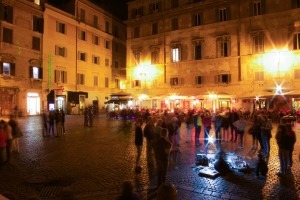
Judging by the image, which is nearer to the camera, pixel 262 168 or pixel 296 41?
pixel 262 168

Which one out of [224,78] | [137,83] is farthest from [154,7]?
[224,78]

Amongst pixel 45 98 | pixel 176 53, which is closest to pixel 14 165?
pixel 45 98

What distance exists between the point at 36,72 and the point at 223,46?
2373cm

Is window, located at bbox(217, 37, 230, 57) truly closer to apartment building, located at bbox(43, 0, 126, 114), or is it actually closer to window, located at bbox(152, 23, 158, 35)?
window, located at bbox(152, 23, 158, 35)

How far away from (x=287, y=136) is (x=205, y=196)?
11.3 feet

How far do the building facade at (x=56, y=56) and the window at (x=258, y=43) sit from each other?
2413 centimetres

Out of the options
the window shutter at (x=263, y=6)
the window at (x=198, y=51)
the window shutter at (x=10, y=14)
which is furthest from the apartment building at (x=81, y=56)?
the window shutter at (x=263, y=6)

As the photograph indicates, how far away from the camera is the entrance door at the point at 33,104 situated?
3309 cm

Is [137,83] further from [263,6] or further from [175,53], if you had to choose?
[263,6]

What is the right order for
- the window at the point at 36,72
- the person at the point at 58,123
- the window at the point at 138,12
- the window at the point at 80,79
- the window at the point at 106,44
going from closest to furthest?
the person at the point at 58,123 → the window at the point at 36,72 → the window at the point at 138,12 → the window at the point at 80,79 → the window at the point at 106,44

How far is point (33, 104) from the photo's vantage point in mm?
33594

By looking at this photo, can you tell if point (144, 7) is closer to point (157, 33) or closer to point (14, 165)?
point (157, 33)

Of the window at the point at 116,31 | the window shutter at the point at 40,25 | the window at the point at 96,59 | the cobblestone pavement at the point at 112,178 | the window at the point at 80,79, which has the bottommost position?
the cobblestone pavement at the point at 112,178

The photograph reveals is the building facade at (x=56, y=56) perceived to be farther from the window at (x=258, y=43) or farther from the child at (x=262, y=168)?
the child at (x=262, y=168)
